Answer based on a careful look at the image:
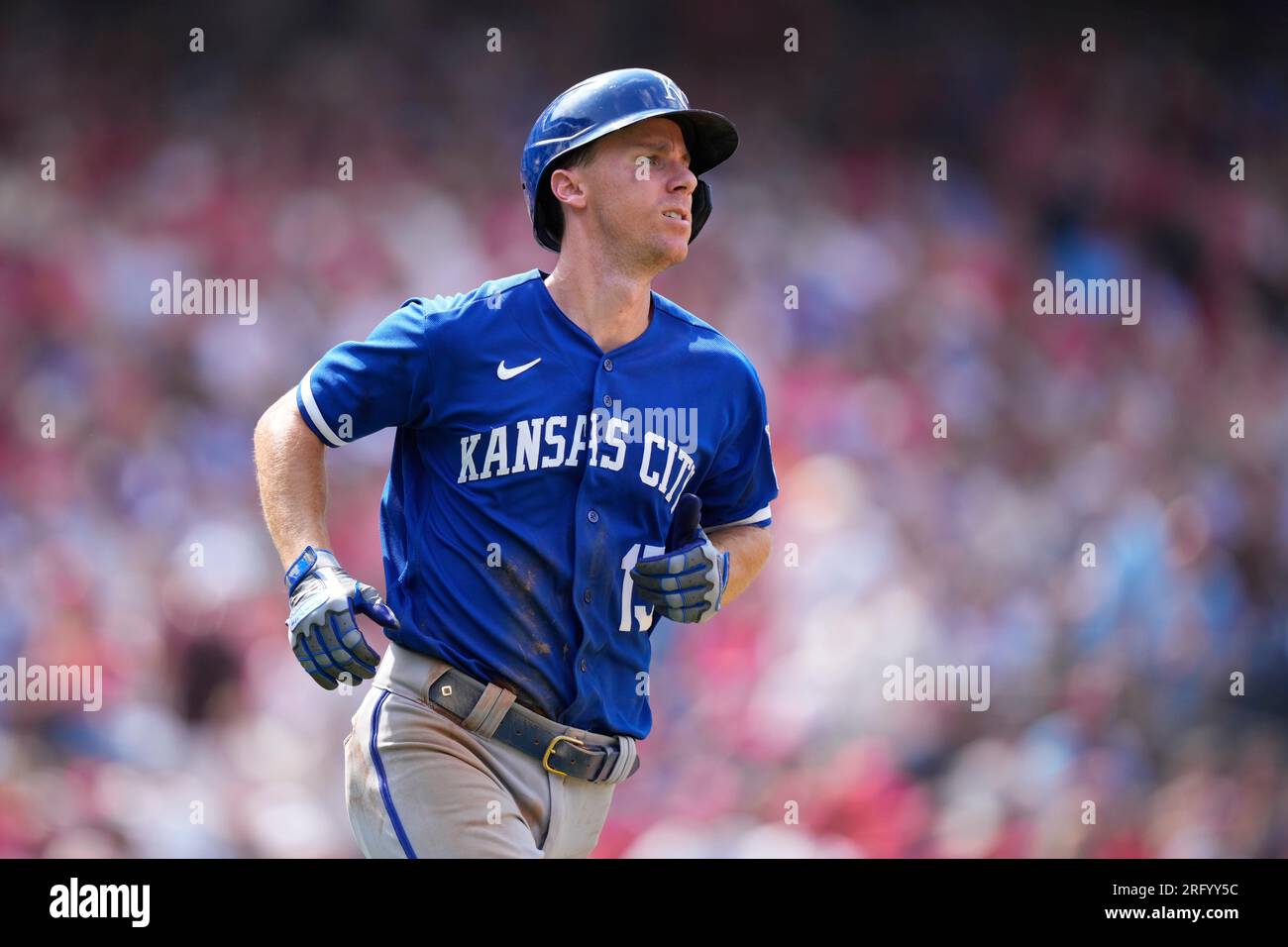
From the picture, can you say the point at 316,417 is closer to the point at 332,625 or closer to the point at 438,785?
the point at 332,625

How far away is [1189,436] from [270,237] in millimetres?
4274

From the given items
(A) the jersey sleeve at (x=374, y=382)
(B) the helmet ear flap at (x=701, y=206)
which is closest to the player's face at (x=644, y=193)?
(B) the helmet ear flap at (x=701, y=206)

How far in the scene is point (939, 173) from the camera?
7.49 metres

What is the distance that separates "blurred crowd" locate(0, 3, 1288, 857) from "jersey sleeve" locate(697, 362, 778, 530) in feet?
10.4

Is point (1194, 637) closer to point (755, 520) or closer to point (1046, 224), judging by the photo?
point (1046, 224)

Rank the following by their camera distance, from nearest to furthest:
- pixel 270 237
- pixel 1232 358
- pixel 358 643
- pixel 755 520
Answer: pixel 358 643, pixel 755 520, pixel 270 237, pixel 1232 358

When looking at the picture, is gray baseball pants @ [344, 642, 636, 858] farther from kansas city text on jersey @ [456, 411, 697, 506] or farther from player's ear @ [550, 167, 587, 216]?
player's ear @ [550, 167, 587, 216]

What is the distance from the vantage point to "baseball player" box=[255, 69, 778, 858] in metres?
3.07

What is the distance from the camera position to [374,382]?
315 centimetres

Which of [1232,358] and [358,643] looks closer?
[358,643]

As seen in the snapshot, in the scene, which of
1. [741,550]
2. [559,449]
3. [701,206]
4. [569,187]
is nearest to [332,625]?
[559,449]

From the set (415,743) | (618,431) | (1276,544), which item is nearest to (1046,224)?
(1276,544)

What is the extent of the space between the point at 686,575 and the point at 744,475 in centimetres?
51

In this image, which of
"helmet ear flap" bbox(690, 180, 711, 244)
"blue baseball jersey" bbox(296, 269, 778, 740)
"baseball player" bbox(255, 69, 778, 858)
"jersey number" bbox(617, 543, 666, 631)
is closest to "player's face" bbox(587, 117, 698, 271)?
"baseball player" bbox(255, 69, 778, 858)
